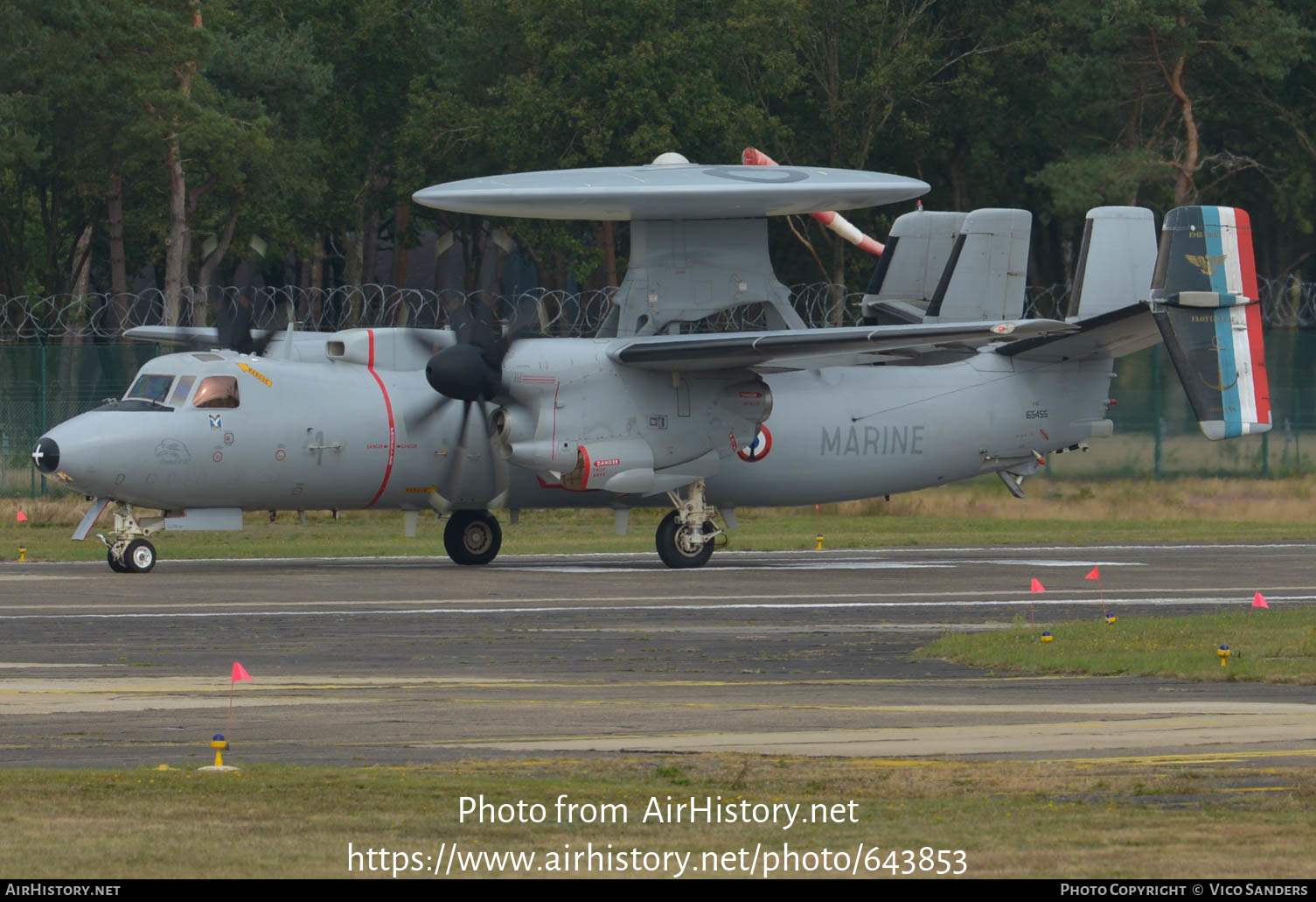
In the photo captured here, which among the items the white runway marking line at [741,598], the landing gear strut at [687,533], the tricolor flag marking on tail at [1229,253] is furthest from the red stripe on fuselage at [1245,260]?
the landing gear strut at [687,533]

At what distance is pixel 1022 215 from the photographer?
35.5 m

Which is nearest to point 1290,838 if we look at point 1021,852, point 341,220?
point 1021,852

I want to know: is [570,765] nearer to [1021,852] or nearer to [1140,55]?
[1021,852]

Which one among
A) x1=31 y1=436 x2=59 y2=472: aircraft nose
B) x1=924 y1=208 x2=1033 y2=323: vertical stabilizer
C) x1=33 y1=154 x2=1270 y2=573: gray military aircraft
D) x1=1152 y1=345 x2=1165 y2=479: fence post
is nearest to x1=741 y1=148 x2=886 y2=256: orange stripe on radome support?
x1=1152 y1=345 x2=1165 y2=479: fence post

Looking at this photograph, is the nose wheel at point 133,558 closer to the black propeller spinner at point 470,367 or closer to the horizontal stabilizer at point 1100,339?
the black propeller spinner at point 470,367

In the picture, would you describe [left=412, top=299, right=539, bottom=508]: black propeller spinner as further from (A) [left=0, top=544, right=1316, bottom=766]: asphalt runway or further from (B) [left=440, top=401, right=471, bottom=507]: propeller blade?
(A) [left=0, top=544, right=1316, bottom=766]: asphalt runway

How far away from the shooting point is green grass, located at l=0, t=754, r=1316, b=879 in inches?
374

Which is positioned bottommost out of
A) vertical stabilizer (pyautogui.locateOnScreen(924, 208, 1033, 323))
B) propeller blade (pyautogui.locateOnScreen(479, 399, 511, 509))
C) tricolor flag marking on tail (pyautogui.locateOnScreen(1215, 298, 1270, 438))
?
propeller blade (pyautogui.locateOnScreen(479, 399, 511, 509))

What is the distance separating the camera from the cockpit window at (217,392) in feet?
95.9

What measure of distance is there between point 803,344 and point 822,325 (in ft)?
77.5

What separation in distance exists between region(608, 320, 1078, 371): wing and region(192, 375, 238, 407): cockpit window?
19.6ft

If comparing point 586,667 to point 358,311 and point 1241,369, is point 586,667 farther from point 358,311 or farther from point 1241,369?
point 358,311

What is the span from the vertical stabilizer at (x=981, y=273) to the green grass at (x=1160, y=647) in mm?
11580

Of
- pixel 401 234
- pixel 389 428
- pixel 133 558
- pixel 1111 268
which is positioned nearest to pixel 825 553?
pixel 1111 268
